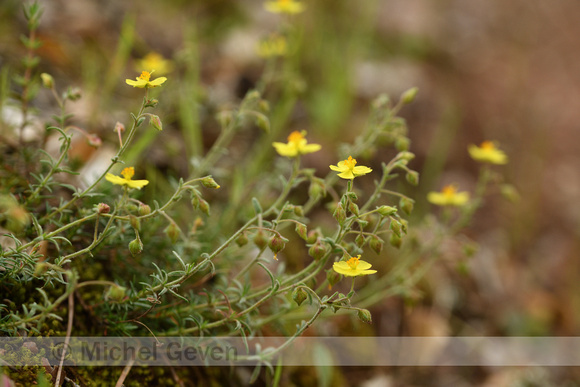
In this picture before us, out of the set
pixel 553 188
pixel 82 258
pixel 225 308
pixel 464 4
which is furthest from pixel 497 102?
pixel 82 258

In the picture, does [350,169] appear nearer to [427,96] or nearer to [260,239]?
[260,239]

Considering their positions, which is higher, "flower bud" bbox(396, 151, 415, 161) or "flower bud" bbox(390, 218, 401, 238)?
"flower bud" bbox(396, 151, 415, 161)

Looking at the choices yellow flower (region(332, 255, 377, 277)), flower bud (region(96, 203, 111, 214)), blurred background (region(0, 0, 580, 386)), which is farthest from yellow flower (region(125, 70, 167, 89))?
blurred background (region(0, 0, 580, 386))

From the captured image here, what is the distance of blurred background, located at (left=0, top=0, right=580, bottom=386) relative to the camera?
2408 millimetres

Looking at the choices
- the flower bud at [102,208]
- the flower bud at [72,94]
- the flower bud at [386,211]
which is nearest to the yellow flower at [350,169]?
the flower bud at [386,211]

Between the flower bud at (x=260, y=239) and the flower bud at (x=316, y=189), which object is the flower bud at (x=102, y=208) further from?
the flower bud at (x=316, y=189)

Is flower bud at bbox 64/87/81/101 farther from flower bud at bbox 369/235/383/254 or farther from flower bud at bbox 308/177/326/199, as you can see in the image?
flower bud at bbox 369/235/383/254

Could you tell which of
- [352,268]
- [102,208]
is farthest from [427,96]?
[102,208]

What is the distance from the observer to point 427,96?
388 centimetres

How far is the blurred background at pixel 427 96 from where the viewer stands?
241cm

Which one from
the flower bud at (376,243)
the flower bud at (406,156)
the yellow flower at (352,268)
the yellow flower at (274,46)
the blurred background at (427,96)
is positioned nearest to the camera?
the yellow flower at (352,268)

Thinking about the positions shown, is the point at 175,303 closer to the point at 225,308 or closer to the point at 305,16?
the point at 225,308

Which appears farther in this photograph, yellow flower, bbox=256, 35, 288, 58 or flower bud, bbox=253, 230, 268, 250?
yellow flower, bbox=256, 35, 288, 58

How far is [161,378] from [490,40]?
450 cm
